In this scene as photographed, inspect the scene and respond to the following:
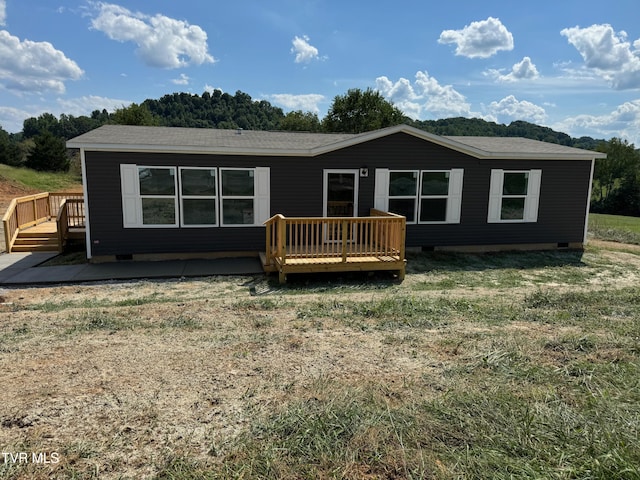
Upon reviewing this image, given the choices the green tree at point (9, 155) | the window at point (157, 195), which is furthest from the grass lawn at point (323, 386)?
the green tree at point (9, 155)

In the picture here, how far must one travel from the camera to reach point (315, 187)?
9.57 metres

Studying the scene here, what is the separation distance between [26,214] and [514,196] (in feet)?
41.0

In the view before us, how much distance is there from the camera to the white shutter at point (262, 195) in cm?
926

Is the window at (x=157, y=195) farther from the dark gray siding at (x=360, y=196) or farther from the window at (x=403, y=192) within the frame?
the window at (x=403, y=192)

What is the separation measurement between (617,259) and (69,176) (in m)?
30.9

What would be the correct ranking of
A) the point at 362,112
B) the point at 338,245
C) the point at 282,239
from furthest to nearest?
the point at 362,112, the point at 338,245, the point at 282,239

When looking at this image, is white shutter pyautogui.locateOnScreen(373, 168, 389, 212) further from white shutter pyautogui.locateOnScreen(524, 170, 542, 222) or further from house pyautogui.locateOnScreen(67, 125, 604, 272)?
white shutter pyautogui.locateOnScreen(524, 170, 542, 222)

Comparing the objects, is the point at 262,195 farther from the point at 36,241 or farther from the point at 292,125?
the point at 292,125

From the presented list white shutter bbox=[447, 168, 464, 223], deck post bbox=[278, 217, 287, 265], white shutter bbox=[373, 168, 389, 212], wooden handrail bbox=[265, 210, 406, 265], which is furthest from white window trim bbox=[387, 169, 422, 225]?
deck post bbox=[278, 217, 287, 265]

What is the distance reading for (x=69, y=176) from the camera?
2898cm

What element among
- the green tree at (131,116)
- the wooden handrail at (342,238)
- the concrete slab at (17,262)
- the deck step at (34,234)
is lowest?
the concrete slab at (17,262)

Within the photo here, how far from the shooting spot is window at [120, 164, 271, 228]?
874cm

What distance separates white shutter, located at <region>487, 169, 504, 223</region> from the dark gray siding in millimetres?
123

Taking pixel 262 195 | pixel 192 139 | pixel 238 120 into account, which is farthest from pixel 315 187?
pixel 238 120
